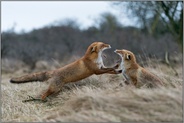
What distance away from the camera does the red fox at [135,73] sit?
764 cm

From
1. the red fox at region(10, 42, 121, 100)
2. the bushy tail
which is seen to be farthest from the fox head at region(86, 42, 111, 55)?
the bushy tail

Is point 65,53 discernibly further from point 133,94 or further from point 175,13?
point 133,94

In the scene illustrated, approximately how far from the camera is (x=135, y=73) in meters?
7.85

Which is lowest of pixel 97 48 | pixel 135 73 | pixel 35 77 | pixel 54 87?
pixel 54 87

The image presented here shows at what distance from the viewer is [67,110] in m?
6.45

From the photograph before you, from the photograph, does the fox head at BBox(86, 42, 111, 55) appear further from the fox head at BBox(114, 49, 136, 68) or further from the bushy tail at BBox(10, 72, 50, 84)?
the bushy tail at BBox(10, 72, 50, 84)

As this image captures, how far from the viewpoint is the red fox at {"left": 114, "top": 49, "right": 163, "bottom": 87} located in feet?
25.1

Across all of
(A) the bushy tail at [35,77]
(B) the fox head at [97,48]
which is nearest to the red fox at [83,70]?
(B) the fox head at [97,48]

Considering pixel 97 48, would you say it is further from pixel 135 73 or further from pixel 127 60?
pixel 135 73

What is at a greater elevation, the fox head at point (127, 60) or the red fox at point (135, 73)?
the fox head at point (127, 60)

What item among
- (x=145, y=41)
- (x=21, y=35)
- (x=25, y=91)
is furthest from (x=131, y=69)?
(x=21, y=35)

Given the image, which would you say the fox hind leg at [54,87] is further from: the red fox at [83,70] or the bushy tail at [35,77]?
the bushy tail at [35,77]

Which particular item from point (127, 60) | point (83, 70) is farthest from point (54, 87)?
point (127, 60)

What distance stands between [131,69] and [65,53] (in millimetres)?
21192
